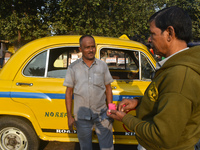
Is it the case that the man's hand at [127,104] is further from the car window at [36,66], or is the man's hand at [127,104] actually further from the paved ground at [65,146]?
the paved ground at [65,146]

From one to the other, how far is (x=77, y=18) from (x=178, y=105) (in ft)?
29.4

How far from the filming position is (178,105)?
87 cm

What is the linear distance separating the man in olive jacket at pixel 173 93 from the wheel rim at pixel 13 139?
223 cm

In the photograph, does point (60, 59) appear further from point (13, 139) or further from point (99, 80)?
point (13, 139)

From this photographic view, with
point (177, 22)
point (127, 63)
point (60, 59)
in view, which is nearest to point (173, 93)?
point (177, 22)

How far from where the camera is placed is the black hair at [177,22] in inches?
39.9

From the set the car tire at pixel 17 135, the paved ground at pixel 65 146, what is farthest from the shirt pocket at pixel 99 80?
the paved ground at pixel 65 146

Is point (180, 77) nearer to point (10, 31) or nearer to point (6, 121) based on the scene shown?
point (6, 121)

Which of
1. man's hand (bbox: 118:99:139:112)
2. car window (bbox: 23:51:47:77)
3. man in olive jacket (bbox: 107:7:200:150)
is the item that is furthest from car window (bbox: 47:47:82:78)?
man in olive jacket (bbox: 107:7:200:150)

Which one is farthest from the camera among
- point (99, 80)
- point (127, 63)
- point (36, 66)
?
point (127, 63)

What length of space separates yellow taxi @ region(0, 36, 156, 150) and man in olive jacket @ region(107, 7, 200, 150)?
1595 millimetres

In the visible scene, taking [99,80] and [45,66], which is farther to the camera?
[45,66]

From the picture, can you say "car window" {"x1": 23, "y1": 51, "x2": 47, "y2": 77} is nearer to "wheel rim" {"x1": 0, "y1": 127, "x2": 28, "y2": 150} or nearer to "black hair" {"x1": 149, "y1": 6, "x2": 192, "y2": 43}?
"wheel rim" {"x1": 0, "y1": 127, "x2": 28, "y2": 150}

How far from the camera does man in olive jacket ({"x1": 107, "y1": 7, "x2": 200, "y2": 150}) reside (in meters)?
0.88
